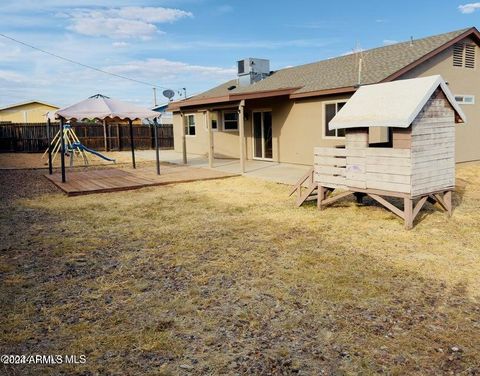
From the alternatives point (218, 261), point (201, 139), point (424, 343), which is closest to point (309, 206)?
point (218, 261)

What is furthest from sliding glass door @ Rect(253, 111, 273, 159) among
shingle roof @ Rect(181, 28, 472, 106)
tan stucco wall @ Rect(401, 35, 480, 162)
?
tan stucco wall @ Rect(401, 35, 480, 162)

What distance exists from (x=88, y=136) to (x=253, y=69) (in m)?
12.2

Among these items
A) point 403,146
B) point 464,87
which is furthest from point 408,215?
point 464,87

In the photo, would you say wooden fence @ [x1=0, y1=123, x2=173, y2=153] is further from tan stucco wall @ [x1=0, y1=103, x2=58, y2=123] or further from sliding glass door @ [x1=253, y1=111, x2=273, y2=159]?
tan stucco wall @ [x1=0, y1=103, x2=58, y2=123]

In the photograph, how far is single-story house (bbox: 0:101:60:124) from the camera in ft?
134

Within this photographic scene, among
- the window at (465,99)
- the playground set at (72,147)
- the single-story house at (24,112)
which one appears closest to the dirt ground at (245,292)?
the window at (465,99)

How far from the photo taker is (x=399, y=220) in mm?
7090

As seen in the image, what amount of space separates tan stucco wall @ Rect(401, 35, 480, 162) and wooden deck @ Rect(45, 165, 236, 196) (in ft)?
24.7

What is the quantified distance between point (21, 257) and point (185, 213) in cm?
324

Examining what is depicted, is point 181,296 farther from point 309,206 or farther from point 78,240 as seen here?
point 309,206

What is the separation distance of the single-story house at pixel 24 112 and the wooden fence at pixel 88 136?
1857 centimetres

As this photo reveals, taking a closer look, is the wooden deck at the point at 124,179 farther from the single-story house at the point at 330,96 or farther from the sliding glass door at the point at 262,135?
the sliding glass door at the point at 262,135

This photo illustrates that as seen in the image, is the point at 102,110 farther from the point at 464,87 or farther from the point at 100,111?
the point at 464,87

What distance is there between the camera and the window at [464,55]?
44.7 ft
